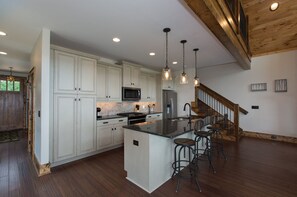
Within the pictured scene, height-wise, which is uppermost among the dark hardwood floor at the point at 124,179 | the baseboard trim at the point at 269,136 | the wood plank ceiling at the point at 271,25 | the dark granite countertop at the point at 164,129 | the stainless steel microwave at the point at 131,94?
the wood plank ceiling at the point at 271,25

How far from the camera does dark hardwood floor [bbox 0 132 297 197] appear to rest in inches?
80.4

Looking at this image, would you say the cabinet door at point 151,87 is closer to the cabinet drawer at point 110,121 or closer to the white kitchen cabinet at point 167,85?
the white kitchen cabinet at point 167,85

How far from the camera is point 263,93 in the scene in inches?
190

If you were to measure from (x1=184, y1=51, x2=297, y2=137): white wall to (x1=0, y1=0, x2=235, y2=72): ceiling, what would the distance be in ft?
7.39

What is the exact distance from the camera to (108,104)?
14.2 ft

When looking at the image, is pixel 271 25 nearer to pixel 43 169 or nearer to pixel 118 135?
pixel 118 135

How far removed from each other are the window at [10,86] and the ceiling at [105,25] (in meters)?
3.25

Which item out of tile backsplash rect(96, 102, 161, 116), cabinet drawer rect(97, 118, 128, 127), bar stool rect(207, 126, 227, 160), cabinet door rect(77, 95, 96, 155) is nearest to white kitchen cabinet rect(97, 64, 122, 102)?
tile backsplash rect(96, 102, 161, 116)

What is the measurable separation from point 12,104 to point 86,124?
5.32 metres

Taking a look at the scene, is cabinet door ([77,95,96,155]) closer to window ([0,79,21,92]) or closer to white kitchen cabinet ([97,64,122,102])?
white kitchen cabinet ([97,64,122,102])

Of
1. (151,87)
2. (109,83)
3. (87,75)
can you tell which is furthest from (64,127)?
(151,87)

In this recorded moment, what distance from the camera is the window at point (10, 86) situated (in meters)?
5.79

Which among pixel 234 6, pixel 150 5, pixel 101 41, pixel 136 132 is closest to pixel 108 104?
pixel 101 41

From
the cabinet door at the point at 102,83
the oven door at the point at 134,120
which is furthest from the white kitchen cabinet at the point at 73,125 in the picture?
the oven door at the point at 134,120
